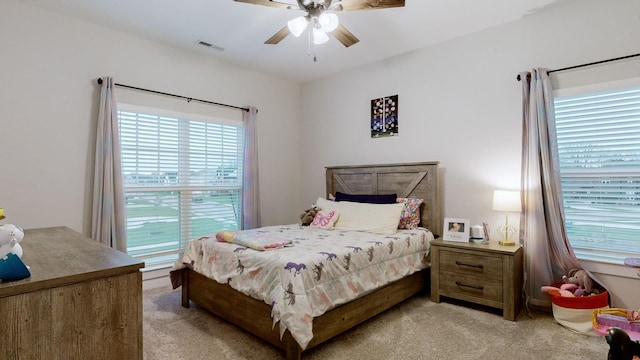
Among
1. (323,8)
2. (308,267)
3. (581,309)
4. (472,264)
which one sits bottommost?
(581,309)

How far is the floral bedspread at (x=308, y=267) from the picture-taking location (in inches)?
79.0

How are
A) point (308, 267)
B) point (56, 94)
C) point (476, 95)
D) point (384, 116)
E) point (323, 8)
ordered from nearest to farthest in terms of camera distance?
point (308, 267) < point (323, 8) < point (56, 94) < point (476, 95) < point (384, 116)

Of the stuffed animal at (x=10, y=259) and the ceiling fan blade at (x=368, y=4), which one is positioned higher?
the ceiling fan blade at (x=368, y=4)

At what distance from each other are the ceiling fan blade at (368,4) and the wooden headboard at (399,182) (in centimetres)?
183

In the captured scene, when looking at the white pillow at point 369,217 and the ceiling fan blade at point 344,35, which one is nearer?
the ceiling fan blade at point 344,35

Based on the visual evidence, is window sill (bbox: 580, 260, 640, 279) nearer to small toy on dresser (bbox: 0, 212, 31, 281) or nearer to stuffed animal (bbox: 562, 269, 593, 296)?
stuffed animal (bbox: 562, 269, 593, 296)

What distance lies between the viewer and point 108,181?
3.12 meters

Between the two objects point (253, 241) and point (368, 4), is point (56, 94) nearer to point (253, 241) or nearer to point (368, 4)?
point (253, 241)

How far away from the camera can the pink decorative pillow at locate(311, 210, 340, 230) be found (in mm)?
3547

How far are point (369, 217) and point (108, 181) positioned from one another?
103 inches

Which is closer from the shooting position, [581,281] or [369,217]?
[581,281]

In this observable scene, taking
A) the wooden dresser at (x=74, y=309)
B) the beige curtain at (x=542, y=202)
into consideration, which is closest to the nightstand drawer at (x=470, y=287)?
the beige curtain at (x=542, y=202)

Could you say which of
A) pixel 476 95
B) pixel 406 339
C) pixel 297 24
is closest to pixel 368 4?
pixel 297 24

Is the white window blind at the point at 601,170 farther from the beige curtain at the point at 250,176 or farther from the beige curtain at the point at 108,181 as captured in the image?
the beige curtain at the point at 108,181
